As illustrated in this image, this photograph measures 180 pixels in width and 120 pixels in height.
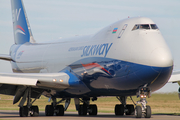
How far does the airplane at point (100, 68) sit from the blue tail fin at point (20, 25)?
211 inches

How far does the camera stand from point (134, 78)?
66.0 ft

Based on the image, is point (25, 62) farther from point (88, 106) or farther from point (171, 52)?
point (171, 52)

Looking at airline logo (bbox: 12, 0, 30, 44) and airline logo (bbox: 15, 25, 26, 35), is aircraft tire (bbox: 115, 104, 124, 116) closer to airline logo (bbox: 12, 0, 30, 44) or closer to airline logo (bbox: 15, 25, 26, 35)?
airline logo (bbox: 12, 0, 30, 44)

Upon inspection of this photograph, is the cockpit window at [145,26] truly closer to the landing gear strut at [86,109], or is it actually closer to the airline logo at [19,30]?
the landing gear strut at [86,109]

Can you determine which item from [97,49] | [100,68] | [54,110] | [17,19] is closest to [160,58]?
[100,68]

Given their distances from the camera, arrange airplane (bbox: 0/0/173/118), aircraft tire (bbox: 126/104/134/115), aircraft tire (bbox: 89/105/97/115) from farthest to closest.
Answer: aircraft tire (bbox: 89/105/97/115), aircraft tire (bbox: 126/104/134/115), airplane (bbox: 0/0/173/118)

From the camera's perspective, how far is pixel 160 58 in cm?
1903

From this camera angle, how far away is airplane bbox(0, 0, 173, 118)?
19734mm

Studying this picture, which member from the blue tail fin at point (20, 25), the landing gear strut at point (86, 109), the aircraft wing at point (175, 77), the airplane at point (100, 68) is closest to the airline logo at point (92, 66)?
the airplane at point (100, 68)

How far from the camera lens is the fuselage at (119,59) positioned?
19.5 metres

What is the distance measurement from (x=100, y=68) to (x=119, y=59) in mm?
1841

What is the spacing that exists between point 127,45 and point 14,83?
806cm

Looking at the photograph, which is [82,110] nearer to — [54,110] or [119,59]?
[54,110]

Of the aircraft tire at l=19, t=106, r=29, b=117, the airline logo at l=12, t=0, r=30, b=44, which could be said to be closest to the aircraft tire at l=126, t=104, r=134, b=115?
the aircraft tire at l=19, t=106, r=29, b=117
